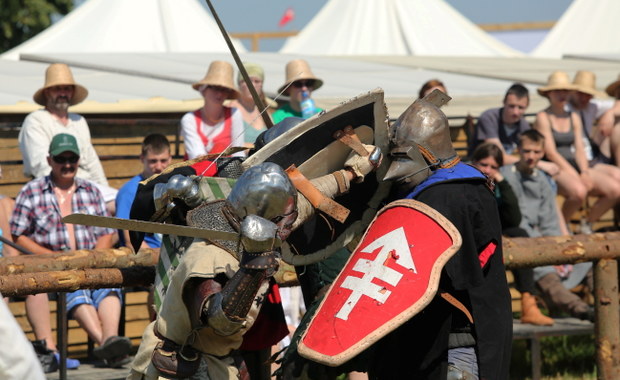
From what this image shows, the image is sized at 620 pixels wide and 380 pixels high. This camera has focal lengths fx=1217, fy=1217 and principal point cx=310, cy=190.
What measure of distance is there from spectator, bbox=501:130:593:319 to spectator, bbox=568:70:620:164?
969 mm

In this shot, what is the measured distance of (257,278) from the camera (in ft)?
12.9

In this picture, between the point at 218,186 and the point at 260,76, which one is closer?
the point at 218,186

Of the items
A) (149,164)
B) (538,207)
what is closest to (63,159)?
(149,164)

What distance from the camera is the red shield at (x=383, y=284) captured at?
4.12 metres

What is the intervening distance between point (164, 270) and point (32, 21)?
16.0m

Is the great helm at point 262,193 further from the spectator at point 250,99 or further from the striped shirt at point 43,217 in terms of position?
the spectator at point 250,99

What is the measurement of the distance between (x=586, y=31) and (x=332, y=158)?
15.0 metres

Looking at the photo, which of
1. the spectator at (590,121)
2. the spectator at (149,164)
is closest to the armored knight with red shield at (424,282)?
the spectator at (149,164)

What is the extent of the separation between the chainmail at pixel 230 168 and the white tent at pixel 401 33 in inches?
463

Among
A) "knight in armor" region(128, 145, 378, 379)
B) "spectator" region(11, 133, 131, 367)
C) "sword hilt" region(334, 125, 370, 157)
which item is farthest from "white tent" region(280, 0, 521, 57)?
"knight in armor" region(128, 145, 378, 379)

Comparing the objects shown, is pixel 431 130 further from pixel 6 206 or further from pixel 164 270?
pixel 6 206

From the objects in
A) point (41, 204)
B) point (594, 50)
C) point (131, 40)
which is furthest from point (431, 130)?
point (594, 50)

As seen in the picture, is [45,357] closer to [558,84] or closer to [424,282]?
[424,282]

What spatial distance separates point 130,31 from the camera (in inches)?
534
